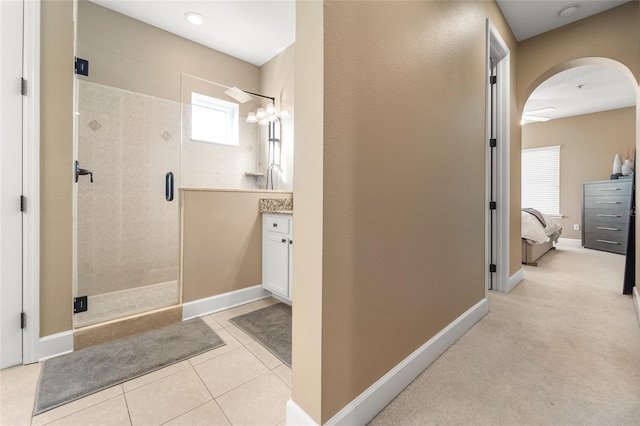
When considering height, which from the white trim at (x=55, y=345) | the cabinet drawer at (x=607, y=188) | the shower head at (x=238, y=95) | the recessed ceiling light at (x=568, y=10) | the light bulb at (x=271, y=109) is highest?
the recessed ceiling light at (x=568, y=10)

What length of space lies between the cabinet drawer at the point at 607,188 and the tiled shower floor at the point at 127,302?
683cm

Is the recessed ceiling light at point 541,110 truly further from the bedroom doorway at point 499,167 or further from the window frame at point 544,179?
the bedroom doorway at point 499,167

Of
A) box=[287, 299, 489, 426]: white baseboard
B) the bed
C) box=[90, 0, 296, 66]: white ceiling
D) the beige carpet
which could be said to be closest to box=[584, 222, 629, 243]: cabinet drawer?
the bed

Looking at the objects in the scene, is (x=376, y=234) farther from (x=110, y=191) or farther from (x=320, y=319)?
(x=110, y=191)

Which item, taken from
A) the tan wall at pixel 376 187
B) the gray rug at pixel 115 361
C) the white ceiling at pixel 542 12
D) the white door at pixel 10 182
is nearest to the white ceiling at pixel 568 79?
the white ceiling at pixel 542 12

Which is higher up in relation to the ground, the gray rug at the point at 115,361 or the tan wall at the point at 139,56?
the tan wall at the point at 139,56

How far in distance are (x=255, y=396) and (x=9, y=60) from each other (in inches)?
87.6

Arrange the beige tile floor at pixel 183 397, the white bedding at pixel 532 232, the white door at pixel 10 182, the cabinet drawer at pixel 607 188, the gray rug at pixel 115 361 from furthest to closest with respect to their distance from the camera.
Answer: the cabinet drawer at pixel 607 188, the white bedding at pixel 532 232, the white door at pixel 10 182, the gray rug at pixel 115 361, the beige tile floor at pixel 183 397

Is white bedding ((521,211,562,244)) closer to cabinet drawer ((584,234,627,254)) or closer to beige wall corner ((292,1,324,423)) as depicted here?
cabinet drawer ((584,234,627,254))

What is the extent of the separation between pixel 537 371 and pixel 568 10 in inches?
120

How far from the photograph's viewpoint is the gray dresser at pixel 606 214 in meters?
4.55

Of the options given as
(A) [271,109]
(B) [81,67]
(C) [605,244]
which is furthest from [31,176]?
(C) [605,244]

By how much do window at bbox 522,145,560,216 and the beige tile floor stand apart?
719 centimetres

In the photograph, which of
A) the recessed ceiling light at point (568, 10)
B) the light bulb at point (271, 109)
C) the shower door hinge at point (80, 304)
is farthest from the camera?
the light bulb at point (271, 109)
